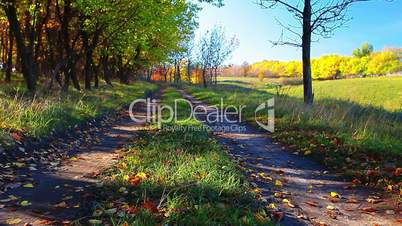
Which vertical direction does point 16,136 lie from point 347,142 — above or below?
above

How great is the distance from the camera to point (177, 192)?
5133 millimetres

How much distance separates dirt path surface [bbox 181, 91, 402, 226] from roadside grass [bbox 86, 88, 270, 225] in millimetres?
544

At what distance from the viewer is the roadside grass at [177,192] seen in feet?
14.5

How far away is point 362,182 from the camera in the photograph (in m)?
7.18

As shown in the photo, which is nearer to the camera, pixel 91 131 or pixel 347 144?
→ pixel 347 144

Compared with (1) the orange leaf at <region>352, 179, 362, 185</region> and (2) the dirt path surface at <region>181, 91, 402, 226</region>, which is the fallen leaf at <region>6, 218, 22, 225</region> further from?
(1) the orange leaf at <region>352, 179, 362, 185</region>

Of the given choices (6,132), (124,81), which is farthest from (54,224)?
(124,81)

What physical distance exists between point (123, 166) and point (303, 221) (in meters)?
3.30

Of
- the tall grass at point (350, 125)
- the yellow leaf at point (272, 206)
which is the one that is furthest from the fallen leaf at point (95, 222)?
the tall grass at point (350, 125)

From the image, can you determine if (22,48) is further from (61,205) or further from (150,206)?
(150,206)

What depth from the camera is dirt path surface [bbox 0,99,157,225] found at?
4.69 meters

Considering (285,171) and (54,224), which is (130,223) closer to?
(54,224)

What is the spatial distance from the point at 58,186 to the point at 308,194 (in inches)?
158

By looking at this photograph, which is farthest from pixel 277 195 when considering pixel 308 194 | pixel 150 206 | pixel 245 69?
pixel 245 69
